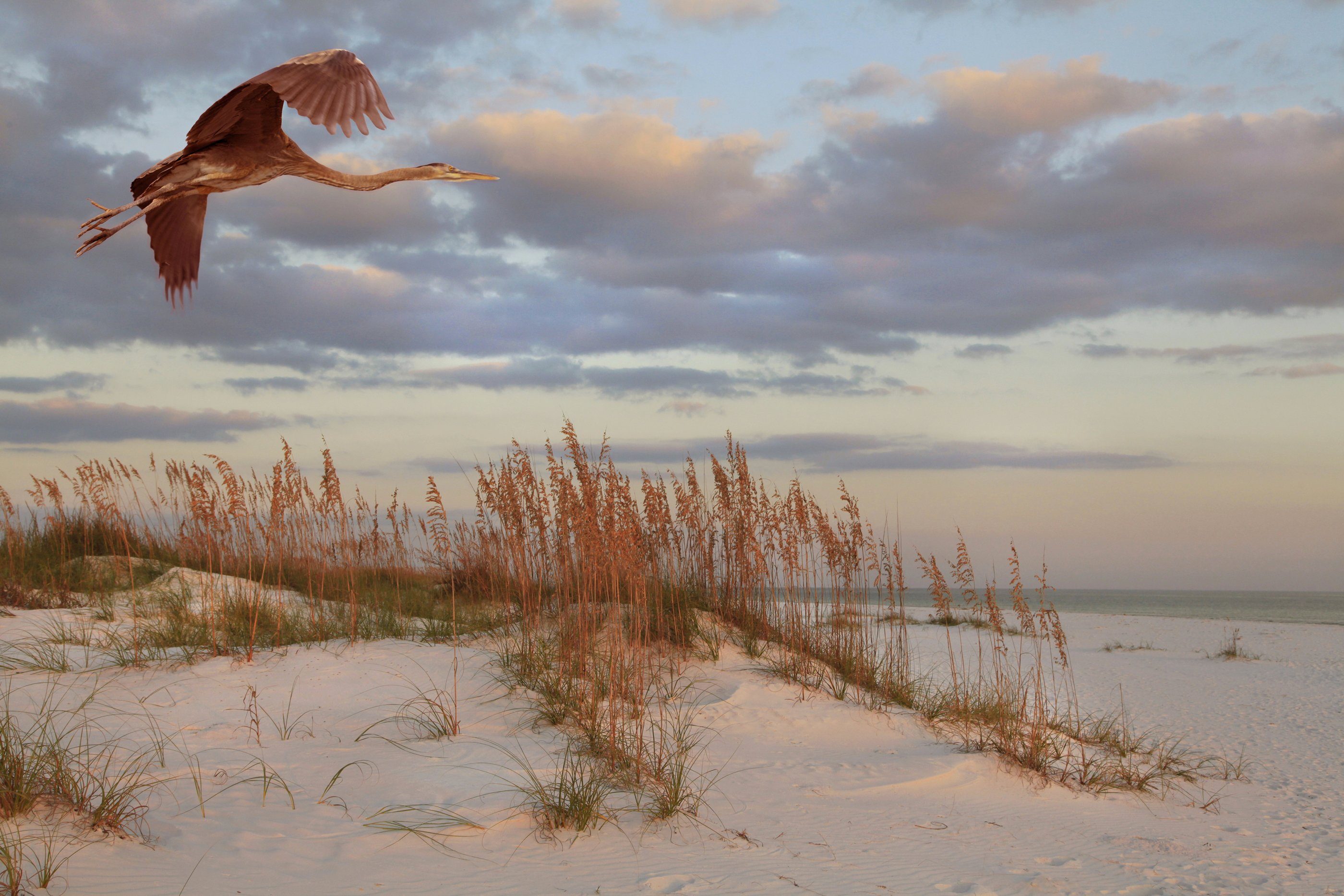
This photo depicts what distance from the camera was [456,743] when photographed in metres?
4.74

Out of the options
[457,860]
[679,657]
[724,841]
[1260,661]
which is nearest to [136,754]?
[457,860]

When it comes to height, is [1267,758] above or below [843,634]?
Answer: below

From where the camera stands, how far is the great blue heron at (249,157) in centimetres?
297

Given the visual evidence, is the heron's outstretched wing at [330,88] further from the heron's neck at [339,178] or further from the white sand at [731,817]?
the white sand at [731,817]

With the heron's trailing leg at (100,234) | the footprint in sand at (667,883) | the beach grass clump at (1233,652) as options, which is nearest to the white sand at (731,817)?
the footprint in sand at (667,883)

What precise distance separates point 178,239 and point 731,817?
12.6ft

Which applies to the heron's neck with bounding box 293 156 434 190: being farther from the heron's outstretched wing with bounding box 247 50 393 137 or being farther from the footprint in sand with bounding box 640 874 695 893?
the footprint in sand with bounding box 640 874 695 893

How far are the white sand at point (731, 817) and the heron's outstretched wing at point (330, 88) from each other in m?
2.88

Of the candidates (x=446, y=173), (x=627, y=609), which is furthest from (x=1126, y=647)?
(x=446, y=173)

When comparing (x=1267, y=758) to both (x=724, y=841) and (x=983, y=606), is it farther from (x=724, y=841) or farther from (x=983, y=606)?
(x=724, y=841)

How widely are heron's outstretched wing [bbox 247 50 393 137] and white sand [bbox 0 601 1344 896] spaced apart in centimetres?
288

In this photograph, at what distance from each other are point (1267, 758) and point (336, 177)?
8.20 m

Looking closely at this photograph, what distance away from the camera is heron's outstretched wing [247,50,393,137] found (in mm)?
2932

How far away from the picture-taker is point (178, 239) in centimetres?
360
